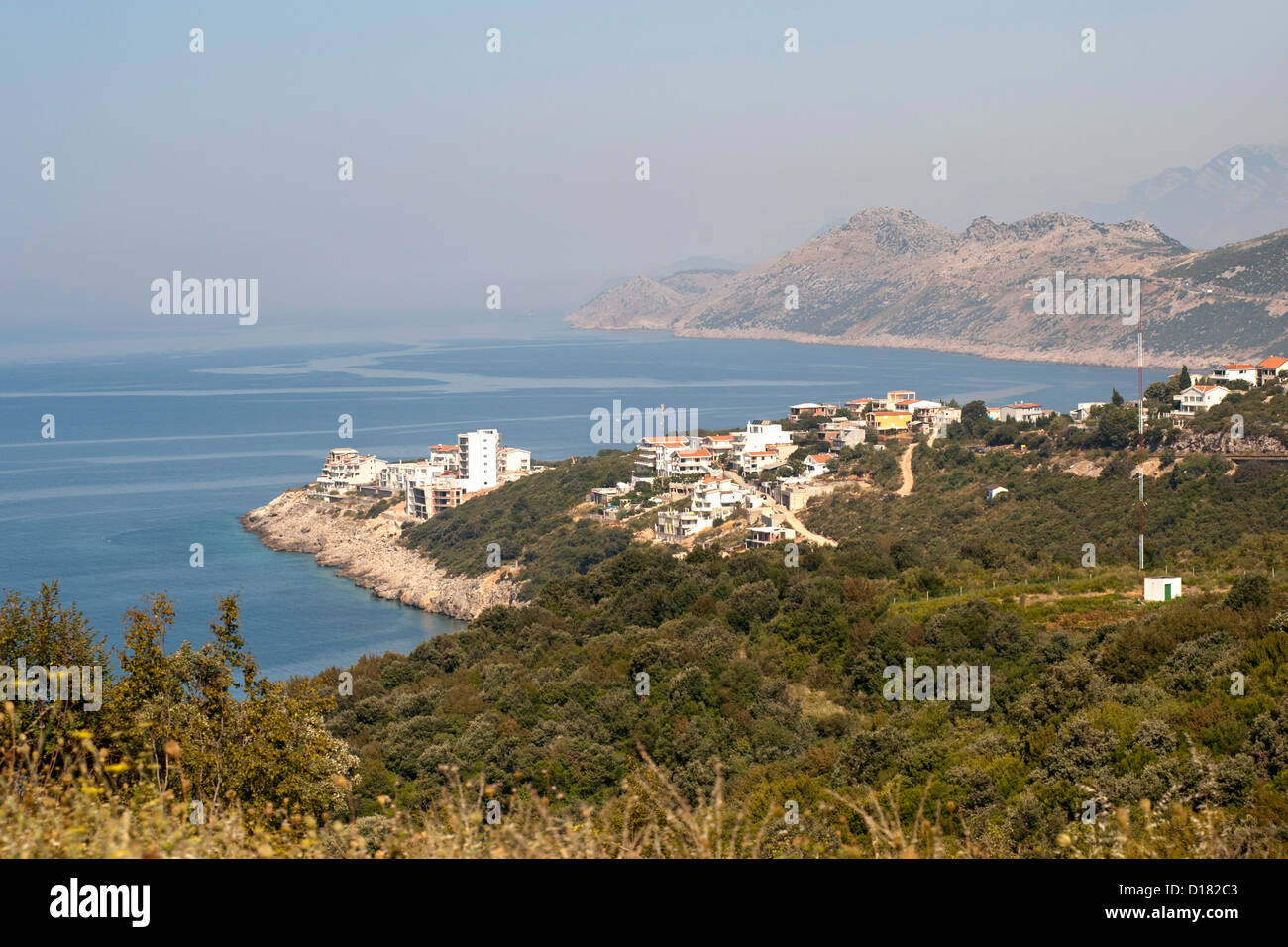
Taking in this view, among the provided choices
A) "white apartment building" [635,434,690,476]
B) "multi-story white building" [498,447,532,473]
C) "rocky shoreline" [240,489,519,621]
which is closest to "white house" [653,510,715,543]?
"rocky shoreline" [240,489,519,621]

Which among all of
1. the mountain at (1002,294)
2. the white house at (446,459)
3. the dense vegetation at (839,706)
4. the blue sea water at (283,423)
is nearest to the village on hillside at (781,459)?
the white house at (446,459)

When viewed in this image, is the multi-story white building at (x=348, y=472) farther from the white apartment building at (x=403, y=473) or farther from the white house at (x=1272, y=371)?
the white house at (x=1272, y=371)

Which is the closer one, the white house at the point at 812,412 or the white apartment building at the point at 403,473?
the white house at the point at 812,412

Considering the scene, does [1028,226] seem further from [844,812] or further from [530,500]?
[844,812]

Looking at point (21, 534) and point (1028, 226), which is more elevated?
point (1028, 226)

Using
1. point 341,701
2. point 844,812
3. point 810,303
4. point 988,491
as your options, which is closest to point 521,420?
point 988,491
